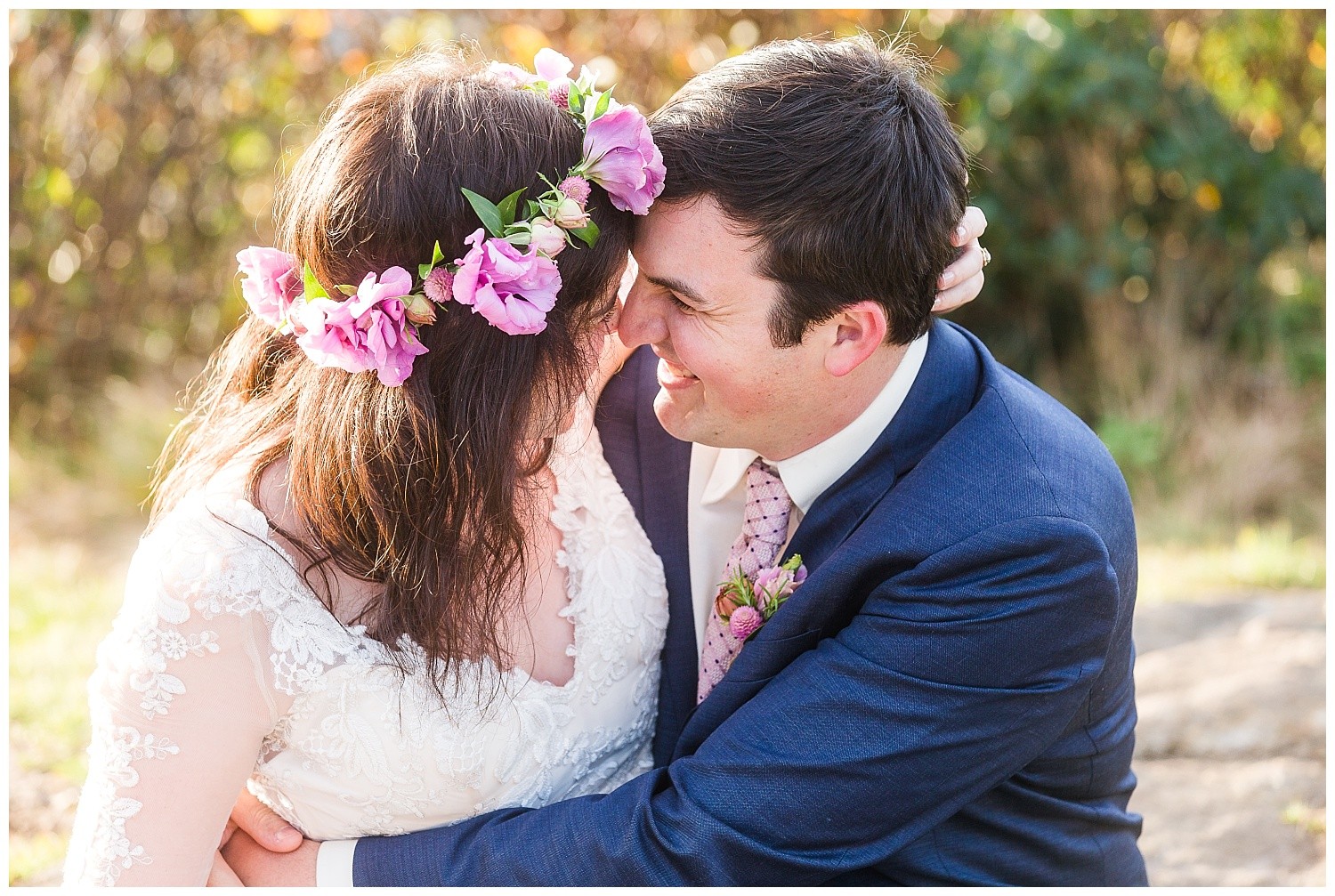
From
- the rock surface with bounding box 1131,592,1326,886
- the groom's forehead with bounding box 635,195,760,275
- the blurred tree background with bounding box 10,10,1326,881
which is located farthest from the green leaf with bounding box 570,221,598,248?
the blurred tree background with bounding box 10,10,1326,881

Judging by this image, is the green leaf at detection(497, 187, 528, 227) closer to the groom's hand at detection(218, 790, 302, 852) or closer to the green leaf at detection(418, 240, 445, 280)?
the green leaf at detection(418, 240, 445, 280)

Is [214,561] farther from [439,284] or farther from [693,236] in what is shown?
[693,236]

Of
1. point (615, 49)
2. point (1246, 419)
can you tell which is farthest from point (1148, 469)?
point (615, 49)

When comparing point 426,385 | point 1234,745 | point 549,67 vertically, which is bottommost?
point 1234,745

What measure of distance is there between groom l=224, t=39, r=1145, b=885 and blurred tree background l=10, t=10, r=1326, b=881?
3668mm

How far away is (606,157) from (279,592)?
3.11ft

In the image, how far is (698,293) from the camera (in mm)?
2346

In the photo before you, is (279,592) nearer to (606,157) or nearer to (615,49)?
(606,157)

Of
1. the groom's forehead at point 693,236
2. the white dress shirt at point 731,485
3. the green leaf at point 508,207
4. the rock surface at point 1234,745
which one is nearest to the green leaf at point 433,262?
the green leaf at point 508,207

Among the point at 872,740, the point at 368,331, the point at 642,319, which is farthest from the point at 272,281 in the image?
the point at 872,740

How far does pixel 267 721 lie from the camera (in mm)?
2105

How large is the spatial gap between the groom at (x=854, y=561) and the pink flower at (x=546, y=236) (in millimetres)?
369

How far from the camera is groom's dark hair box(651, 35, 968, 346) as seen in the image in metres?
2.32

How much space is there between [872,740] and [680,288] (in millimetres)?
927
